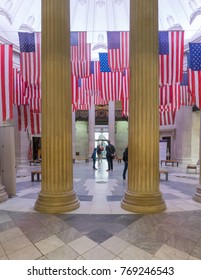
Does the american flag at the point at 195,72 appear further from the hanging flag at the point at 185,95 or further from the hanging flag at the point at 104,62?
the hanging flag at the point at 185,95

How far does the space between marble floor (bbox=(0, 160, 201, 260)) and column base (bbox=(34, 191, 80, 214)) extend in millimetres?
164

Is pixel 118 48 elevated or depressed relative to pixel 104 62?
depressed

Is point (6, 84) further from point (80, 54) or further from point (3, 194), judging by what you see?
point (80, 54)

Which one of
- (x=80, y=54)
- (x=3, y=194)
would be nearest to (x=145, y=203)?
(x=3, y=194)

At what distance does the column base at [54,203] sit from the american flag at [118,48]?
7540 millimetres

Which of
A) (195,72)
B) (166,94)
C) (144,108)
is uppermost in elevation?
(166,94)

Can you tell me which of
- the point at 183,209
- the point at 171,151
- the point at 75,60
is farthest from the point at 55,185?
the point at 171,151

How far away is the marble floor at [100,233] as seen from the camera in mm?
3320

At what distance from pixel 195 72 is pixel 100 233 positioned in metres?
6.47

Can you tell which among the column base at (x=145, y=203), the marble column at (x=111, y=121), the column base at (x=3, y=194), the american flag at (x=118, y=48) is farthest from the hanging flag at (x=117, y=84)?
the marble column at (x=111, y=121)

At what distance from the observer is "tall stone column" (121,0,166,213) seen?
16.7ft

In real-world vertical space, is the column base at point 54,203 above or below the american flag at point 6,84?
below

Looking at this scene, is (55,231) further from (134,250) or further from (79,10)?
(79,10)

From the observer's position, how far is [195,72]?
23.7 feet
